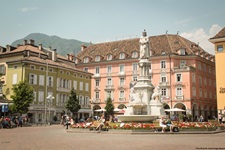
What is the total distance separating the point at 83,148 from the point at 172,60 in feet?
169

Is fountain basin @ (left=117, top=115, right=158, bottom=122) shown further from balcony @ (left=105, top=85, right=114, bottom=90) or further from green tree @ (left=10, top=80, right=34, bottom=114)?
balcony @ (left=105, top=85, right=114, bottom=90)

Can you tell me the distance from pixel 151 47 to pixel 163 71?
276 inches

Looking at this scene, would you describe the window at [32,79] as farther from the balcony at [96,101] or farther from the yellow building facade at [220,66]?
the yellow building facade at [220,66]

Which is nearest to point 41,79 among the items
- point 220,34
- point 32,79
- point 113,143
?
point 32,79

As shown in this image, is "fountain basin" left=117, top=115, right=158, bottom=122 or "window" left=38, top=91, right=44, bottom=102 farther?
"window" left=38, top=91, right=44, bottom=102

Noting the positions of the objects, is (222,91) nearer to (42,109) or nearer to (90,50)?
(42,109)

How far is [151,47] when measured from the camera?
67.2 m

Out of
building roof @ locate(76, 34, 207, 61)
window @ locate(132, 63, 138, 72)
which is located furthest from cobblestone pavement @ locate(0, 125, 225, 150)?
building roof @ locate(76, 34, 207, 61)

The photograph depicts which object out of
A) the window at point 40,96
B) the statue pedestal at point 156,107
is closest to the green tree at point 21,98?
the window at point 40,96

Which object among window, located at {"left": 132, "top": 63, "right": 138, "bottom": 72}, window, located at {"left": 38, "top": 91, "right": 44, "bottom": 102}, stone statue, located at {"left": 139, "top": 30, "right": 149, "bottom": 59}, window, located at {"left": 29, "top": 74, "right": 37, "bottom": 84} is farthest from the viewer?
window, located at {"left": 132, "top": 63, "right": 138, "bottom": 72}

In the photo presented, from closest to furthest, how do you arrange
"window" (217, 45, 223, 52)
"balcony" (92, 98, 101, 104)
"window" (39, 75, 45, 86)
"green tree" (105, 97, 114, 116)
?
"window" (217, 45, 223, 52)
"window" (39, 75, 45, 86)
"green tree" (105, 97, 114, 116)
"balcony" (92, 98, 101, 104)

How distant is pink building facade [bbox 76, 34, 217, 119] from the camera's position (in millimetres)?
61438

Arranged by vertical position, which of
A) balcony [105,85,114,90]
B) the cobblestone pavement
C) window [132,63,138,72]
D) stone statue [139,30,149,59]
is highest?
window [132,63,138,72]

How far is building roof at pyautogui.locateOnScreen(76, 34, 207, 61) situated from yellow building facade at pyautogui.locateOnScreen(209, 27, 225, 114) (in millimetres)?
17015
